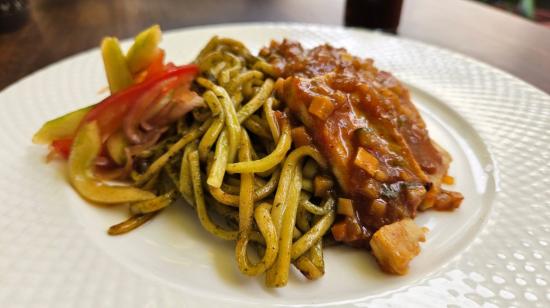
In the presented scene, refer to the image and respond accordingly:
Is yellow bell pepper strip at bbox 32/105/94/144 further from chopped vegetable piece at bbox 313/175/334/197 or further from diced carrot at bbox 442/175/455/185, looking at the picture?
diced carrot at bbox 442/175/455/185

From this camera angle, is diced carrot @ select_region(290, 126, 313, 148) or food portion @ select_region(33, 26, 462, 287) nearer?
food portion @ select_region(33, 26, 462, 287)

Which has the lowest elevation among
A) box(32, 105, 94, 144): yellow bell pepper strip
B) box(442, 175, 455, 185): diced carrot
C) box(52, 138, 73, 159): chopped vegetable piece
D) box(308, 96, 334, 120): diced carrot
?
box(442, 175, 455, 185): diced carrot

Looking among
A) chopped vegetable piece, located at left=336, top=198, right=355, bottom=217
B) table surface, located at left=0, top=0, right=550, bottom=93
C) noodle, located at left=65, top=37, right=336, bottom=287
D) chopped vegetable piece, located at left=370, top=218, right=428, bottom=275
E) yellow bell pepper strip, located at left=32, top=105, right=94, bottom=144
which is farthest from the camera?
table surface, located at left=0, top=0, right=550, bottom=93

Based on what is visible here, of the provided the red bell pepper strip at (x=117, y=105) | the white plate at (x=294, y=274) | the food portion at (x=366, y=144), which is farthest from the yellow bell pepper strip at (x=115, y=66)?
the food portion at (x=366, y=144)

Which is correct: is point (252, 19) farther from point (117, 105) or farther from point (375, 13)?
point (117, 105)

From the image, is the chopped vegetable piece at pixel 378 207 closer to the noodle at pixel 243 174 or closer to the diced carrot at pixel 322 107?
the noodle at pixel 243 174

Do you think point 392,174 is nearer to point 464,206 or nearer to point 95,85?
point 464,206

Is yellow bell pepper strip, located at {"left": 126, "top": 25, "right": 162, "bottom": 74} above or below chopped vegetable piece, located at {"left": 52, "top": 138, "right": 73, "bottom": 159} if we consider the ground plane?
above

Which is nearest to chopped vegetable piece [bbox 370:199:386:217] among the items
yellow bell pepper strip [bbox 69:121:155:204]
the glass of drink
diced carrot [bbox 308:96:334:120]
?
diced carrot [bbox 308:96:334:120]
